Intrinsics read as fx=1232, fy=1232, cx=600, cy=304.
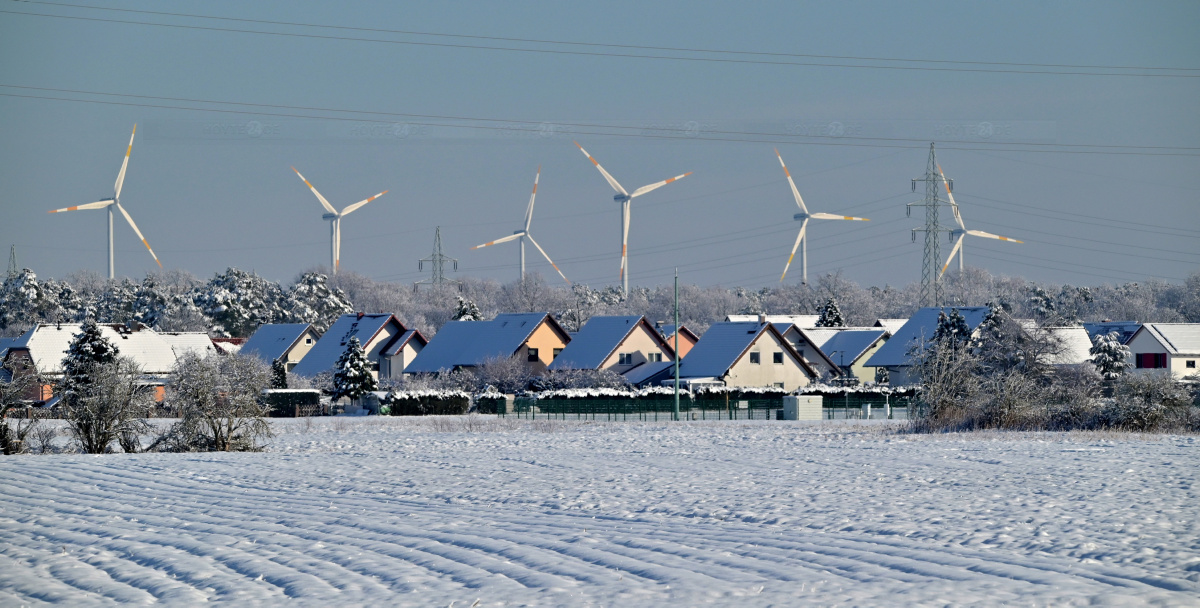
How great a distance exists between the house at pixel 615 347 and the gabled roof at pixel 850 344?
15.2 metres

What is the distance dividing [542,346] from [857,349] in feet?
80.8

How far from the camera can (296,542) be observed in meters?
16.4

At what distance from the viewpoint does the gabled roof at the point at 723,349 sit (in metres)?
78.4

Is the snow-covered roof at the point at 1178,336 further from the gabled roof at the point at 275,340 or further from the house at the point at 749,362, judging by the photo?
the gabled roof at the point at 275,340

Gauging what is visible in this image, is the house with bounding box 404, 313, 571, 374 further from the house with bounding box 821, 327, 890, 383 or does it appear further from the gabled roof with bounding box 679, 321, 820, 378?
the house with bounding box 821, 327, 890, 383

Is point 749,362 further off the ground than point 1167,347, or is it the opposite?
point 1167,347

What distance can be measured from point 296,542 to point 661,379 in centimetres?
6395

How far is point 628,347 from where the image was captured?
272 feet

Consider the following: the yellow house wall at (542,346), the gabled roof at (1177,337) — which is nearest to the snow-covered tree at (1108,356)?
the gabled roof at (1177,337)

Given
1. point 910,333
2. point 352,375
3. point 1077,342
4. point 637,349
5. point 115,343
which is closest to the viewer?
point 352,375

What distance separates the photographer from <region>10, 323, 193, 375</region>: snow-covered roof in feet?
281

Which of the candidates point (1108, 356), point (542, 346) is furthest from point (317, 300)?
point (1108, 356)

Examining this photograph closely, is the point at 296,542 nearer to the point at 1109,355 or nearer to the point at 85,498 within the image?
the point at 85,498

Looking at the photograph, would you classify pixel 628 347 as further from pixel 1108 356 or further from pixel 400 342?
pixel 1108 356
